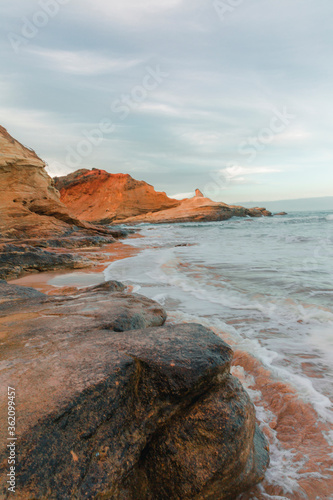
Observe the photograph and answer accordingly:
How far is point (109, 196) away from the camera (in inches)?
1822

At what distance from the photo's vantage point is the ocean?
4.87 ft

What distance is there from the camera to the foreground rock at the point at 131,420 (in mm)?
997

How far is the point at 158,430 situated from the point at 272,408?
1020mm

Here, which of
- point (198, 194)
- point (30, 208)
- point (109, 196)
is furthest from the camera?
point (198, 194)

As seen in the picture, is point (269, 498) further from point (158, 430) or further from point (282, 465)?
point (158, 430)

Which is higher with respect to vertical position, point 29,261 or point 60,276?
point 29,261

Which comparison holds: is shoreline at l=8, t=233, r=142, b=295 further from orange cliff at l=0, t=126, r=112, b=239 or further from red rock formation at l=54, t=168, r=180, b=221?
red rock formation at l=54, t=168, r=180, b=221

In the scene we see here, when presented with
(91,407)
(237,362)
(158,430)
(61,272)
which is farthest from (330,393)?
(61,272)

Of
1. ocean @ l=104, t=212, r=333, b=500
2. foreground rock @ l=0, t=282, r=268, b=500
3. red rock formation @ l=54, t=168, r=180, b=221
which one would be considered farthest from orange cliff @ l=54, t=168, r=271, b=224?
foreground rock @ l=0, t=282, r=268, b=500

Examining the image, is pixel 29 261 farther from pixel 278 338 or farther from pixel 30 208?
pixel 30 208

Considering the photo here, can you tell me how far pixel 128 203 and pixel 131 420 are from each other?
44.5 metres

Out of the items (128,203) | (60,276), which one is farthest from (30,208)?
(128,203)

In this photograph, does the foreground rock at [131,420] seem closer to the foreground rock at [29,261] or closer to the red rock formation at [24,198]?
the foreground rock at [29,261]

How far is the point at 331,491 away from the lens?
52.0 inches
